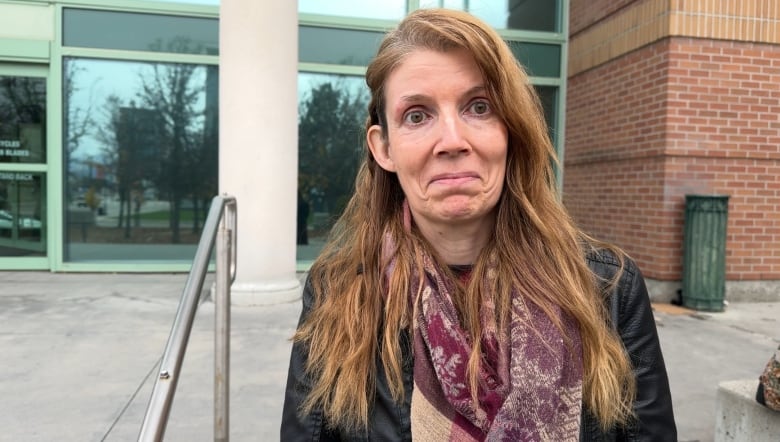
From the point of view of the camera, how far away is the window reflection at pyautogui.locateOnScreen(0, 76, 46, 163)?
23.6 ft

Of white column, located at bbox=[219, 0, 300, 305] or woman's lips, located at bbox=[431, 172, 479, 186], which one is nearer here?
woman's lips, located at bbox=[431, 172, 479, 186]

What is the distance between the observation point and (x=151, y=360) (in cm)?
400

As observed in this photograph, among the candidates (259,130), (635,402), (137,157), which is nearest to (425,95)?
(635,402)

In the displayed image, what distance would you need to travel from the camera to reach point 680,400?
3.40m

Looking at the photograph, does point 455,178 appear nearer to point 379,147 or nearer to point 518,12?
point 379,147

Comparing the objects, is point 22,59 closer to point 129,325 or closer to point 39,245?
point 39,245

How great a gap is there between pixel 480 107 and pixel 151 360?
3.53 meters

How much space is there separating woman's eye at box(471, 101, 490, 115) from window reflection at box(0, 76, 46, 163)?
760 cm

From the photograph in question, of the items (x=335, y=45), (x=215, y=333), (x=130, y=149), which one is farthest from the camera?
(x=335, y=45)

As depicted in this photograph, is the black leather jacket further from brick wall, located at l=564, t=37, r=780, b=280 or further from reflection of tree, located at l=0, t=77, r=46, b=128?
reflection of tree, located at l=0, t=77, r=46, b=128

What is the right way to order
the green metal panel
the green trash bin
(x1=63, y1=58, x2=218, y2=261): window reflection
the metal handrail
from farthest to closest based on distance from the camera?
1. (x1=63, y1=58, x2=218, y2=261): window reflection
2. the green metal panel
3. the green trash bin
4. the metal handrail

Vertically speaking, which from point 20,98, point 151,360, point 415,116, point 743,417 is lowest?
point 151,360

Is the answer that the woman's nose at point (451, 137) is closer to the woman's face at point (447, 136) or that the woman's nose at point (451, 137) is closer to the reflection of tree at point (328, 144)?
the woman's face at point (447, 136)

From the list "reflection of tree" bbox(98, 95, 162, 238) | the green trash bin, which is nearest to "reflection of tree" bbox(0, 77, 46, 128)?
"reflection of tree" bbox(98, 95, 162, 238)
